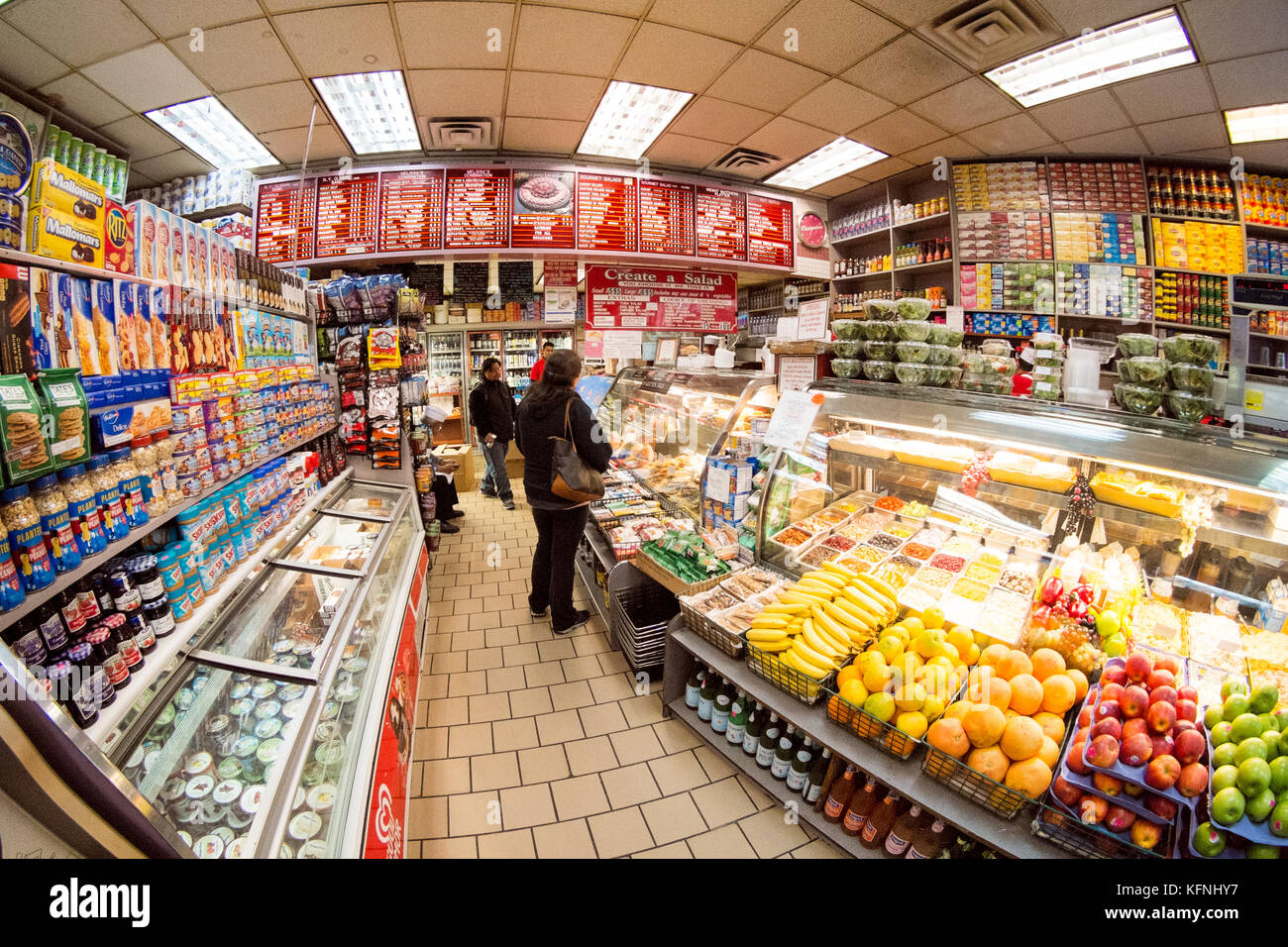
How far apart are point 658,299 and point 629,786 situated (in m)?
4.74

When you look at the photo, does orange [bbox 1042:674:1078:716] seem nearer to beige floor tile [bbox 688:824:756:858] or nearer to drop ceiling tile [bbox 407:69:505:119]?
beige floor tile [bbox 688:824:756:858]

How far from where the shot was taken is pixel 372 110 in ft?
14.9

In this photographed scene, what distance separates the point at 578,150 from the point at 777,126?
2050mm

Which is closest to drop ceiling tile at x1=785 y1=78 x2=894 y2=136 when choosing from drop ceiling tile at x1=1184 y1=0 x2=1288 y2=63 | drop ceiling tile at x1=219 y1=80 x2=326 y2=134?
drop ceiling tile at x1=1184 y1=0 x2=1288 y2=63

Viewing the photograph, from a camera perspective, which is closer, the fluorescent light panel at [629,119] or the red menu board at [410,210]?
the fluorescent light panel at [629,119]

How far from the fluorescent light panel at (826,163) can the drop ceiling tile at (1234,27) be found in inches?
93.8

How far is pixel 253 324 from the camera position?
297cm

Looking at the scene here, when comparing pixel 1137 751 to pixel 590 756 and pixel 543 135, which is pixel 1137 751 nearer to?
pixel 590 756

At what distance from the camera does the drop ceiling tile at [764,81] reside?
12.6 feet

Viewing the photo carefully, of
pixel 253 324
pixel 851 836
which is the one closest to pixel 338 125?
pixel 253 324

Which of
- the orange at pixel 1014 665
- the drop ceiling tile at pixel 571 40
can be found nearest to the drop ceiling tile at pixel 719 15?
the drop ceiling tile at pixel 571 40

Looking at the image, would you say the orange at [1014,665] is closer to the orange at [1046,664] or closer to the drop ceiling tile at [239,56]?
the orange at [1046,664]

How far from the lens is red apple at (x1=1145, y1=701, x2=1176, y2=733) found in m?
1.46

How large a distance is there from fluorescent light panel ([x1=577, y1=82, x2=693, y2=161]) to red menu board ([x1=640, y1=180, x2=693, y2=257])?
43 cm
